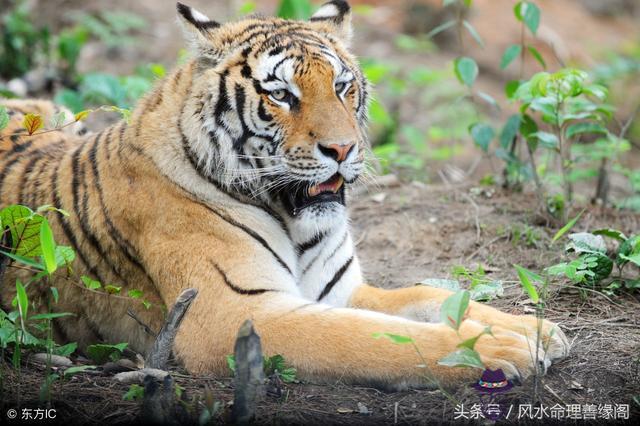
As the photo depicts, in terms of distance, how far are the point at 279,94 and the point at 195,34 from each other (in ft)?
1.80

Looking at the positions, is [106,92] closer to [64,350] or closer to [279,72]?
[279,72]

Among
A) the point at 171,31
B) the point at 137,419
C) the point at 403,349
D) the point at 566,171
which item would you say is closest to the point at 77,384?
the point at 137,419

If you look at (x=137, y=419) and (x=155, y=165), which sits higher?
(x=155, y=165)

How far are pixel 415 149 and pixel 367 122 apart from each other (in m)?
4.40

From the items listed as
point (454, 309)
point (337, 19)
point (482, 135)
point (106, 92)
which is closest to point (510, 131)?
point (482, 135)

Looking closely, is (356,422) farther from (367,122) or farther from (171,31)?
(171,31)

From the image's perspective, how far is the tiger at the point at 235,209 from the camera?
360cm

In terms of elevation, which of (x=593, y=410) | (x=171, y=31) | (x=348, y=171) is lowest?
(x=593, y=410)

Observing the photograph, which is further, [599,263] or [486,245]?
[486,245]

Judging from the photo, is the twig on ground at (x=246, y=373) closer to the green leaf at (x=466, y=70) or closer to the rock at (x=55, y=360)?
the rock at (x=55, y=360)

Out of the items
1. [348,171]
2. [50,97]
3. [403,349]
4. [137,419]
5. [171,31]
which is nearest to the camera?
[137,419]

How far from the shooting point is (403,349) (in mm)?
3326

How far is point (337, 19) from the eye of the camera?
455 cm

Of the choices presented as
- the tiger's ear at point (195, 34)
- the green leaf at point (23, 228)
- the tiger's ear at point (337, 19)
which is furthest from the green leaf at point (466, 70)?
the green leaf at point (23, 228)
